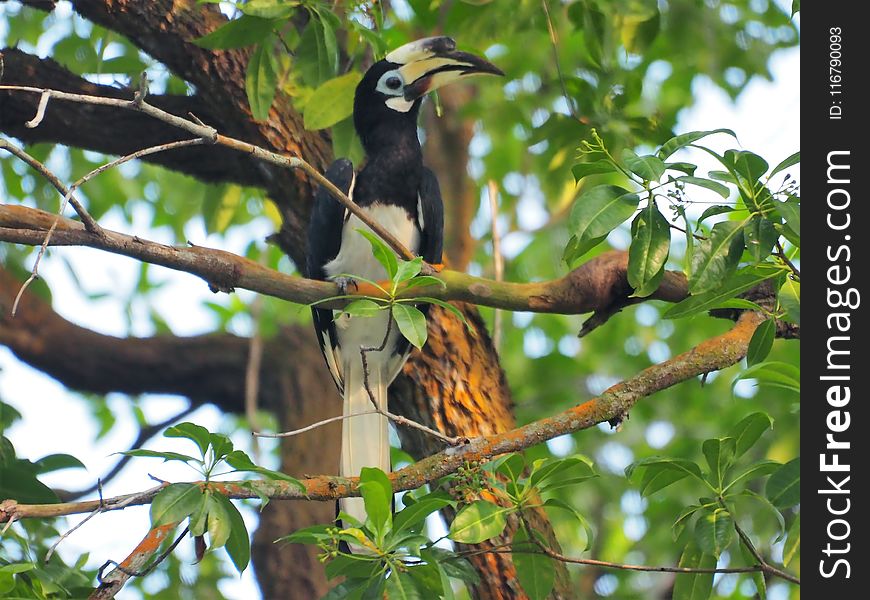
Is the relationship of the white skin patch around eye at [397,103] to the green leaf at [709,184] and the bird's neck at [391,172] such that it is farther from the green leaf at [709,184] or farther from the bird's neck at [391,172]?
the green leaf at [709,184]

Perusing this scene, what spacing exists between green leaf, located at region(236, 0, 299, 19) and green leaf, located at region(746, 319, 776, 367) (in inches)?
56.2

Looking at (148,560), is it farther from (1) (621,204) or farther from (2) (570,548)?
(2) (570,548)

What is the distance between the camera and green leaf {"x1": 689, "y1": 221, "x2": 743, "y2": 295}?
196 centimetres

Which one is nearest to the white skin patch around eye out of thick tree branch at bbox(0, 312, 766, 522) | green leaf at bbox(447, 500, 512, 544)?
thick tree branch at bbox(0, 312, 766, 522)

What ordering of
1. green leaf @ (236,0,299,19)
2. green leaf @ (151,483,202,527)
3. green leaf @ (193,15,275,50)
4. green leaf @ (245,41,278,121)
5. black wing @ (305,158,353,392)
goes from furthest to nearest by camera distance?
black wing @ (305,158,353,392) → green leaf @ (245,41,278,121) → green leaf @ (193,15,275,50) → green leaf @ (236,0,299,19) → green leaf @ (151,483,202,527)

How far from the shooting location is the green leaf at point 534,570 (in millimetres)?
2229

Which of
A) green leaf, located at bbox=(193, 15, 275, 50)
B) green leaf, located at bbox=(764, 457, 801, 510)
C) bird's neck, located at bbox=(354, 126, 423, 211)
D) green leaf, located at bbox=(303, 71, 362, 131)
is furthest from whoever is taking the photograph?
bird's neck, located at bbox=(354, 126, 423, 211)

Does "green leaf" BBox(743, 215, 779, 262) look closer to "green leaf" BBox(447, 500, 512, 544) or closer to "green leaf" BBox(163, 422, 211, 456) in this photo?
"green leaf" BBox(447, 500, 512, 544)

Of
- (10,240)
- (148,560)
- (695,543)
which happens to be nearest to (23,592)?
(148,560)

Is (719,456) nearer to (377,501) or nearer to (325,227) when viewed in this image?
(377,501)

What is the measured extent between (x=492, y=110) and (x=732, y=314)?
7.49ft

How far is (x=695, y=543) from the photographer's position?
7.20ft

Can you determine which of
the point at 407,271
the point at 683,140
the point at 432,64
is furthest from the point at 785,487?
the point at 432,64

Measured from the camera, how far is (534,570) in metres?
2.23
